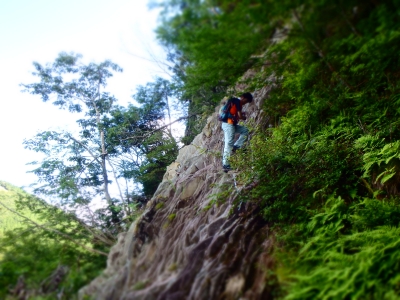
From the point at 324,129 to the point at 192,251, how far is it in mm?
5265

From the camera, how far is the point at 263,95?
833 cm

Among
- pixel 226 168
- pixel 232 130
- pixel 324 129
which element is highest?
pixel 324 129

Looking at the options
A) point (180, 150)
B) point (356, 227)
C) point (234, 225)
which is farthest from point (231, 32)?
point (180, 150)

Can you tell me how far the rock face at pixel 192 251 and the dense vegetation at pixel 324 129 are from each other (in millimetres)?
425

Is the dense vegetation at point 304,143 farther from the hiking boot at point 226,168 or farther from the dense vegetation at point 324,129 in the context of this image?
the hiking boot at point 226,168

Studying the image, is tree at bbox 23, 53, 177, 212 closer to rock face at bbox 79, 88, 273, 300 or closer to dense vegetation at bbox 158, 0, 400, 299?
rock face at bbox 79, 88, 273, 300

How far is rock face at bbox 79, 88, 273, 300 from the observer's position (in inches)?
150

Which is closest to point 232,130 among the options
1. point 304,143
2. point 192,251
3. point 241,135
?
point 241,135

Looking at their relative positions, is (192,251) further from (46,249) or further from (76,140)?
(76,140)

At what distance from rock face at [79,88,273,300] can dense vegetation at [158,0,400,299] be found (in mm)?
425

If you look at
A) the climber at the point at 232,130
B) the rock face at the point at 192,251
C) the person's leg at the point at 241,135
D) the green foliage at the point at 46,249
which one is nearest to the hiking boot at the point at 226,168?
the climber at the point at 232,130

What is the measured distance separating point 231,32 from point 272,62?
1090 mm

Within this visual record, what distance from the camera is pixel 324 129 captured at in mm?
7289

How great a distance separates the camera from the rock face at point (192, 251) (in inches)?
150
